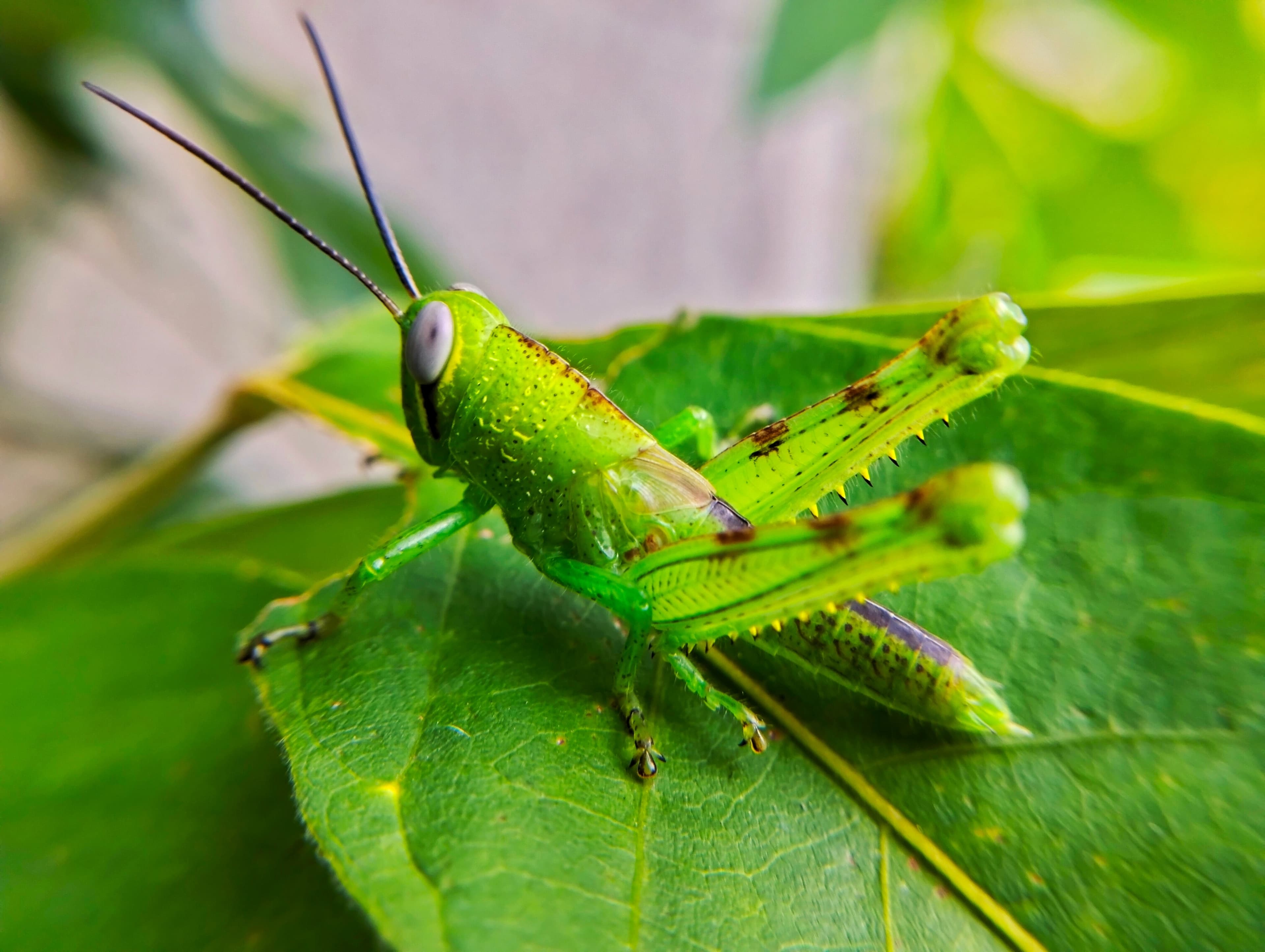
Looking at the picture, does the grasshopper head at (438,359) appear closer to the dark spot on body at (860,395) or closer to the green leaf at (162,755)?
the green leaf at (162,755)

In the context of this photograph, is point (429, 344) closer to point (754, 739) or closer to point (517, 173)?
point (754, 739)

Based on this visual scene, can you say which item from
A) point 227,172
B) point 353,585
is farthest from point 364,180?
point 353,585

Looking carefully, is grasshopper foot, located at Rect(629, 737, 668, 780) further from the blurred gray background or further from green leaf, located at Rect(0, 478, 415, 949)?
the blurred gray background

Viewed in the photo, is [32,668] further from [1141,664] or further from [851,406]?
[1141,664]

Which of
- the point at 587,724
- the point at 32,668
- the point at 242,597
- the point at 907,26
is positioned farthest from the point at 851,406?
the point at 907,26

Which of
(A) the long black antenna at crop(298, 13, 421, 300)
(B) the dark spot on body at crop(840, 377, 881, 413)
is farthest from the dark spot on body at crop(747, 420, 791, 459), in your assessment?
(A) the long black antenna at crop(298, 13, 421, 300)

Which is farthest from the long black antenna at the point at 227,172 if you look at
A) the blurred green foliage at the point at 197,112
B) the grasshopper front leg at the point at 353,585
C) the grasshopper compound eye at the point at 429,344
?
the blurred green foliage at the point at 197,112
